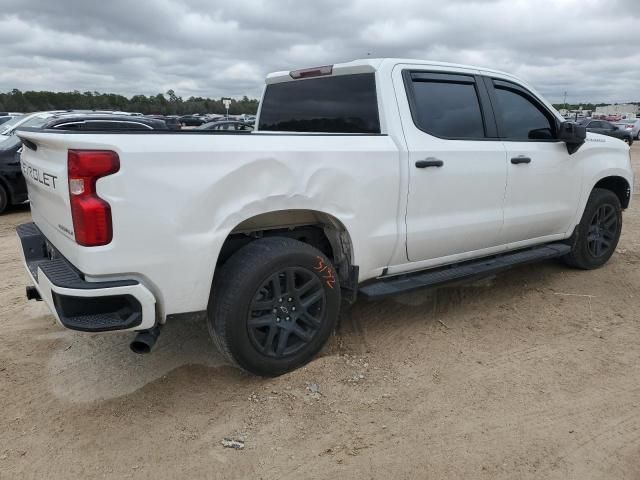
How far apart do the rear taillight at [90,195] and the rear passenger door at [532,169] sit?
3075mm

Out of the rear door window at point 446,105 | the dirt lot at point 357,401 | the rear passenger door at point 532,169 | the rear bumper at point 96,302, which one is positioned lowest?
the dirt lot at point 357,401

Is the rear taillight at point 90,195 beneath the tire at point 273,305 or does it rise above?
above

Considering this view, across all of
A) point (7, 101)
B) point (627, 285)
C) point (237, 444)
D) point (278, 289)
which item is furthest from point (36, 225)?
point (7, 101)

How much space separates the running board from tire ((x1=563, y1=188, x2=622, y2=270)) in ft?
1.25

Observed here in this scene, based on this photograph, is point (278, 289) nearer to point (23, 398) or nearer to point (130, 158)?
point (130, 158)

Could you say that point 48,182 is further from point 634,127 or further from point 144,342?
point 634,127

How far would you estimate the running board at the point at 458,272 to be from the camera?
3779 millimetres

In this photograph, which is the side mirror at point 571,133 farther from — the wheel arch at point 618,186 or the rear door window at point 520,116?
the wheel arch at point 618,186

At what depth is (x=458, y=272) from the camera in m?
4.21

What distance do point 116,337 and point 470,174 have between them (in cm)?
287


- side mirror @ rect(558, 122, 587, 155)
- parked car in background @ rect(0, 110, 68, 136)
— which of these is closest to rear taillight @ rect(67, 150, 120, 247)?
side mirror @ rect(558, 122, 587, 155)

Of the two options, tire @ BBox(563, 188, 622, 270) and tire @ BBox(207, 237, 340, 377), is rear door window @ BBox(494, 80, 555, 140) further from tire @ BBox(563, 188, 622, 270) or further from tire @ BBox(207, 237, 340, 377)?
tire @ BBox(207, 237, 340, 377)

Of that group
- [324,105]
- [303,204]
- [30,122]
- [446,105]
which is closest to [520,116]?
[446,105]

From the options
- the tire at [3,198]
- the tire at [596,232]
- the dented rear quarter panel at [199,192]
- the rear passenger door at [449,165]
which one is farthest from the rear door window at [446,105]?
the tire at [3,198]
